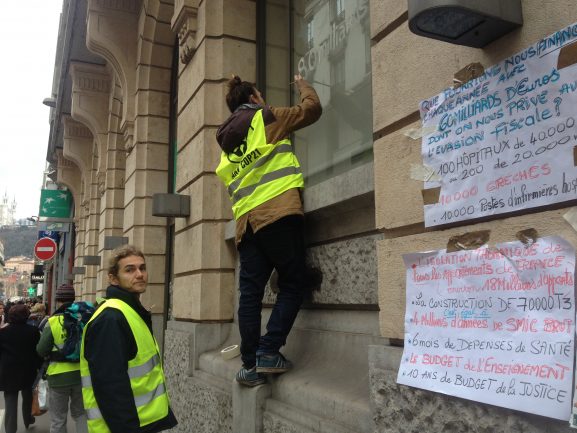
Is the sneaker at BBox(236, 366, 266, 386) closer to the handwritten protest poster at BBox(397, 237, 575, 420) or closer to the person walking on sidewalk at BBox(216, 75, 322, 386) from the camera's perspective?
the person walking on sidewalk at BBox(216, 75, 322, 386)

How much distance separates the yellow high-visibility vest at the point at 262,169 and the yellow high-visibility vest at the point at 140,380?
4.02 ft

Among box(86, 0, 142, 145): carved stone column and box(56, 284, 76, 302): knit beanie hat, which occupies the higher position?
box(86, 0, 142, 145): carved stone column

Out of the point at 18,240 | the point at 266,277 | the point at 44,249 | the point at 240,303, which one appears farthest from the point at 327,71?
the point at 18,240

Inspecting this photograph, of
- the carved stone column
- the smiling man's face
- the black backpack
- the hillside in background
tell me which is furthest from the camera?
the hillside in background

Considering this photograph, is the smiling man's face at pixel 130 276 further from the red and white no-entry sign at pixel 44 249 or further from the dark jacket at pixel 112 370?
the red and white no-entry sign at pixel 44 249

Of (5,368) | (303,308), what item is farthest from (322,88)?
(5,368)

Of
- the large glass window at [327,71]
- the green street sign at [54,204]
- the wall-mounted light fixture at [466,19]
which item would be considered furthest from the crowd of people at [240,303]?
the green street sign at [54,204]

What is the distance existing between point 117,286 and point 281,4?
382 cm

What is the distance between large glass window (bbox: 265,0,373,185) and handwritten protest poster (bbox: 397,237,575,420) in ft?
5.47

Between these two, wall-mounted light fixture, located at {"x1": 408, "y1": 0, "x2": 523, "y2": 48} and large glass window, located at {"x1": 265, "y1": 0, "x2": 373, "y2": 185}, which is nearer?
wall-mounted light fixture, located at {"x1": 408, "y1": 0, "x2": 523, "y2": 48}

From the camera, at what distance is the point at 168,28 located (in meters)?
8.32

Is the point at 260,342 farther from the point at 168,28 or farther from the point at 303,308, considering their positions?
the point at 168,28

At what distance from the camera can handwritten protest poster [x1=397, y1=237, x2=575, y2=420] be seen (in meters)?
1.82

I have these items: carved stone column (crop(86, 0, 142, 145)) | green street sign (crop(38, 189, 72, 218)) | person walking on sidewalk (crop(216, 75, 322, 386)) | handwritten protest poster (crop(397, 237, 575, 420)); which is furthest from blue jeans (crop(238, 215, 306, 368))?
green street sign (crop(38, 189, 72, 218))
